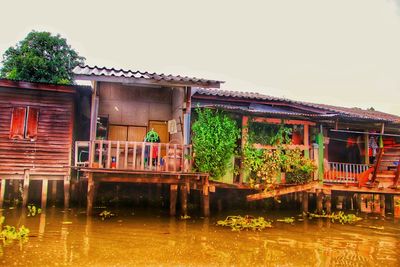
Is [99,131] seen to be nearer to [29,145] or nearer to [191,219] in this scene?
[29,145]

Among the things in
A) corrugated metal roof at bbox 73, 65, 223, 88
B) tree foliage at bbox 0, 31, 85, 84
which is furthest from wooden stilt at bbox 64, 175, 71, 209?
tree foliage at bbox 0, 31, 85, 84

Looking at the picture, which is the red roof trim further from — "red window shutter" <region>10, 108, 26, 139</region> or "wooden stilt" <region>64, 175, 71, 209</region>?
"wooden stilt" <region>64, 175, 71, 209</region>

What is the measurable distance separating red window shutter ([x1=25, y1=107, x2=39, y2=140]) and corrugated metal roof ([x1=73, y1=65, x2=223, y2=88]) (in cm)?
434

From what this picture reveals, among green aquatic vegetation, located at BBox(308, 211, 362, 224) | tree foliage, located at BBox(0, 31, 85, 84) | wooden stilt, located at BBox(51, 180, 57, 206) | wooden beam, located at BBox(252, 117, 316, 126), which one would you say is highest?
tree foliage, located at BBox(0, 31, 85, 84)

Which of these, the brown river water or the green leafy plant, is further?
the green leafy plant

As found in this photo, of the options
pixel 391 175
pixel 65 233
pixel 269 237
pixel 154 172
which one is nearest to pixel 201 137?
pixel 154 172

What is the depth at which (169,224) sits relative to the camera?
394 inches

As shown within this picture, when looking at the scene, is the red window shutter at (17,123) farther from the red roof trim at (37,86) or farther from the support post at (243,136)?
the support post at (243,136)

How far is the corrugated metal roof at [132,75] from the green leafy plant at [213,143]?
139cm

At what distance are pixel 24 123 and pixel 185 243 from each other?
8781mm

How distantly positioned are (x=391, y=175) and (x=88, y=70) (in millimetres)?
11585

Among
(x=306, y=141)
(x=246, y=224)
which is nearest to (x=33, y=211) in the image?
(x=246, y=224)

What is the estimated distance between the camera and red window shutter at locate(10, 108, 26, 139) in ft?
42.4

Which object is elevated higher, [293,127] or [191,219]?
[293,127]
